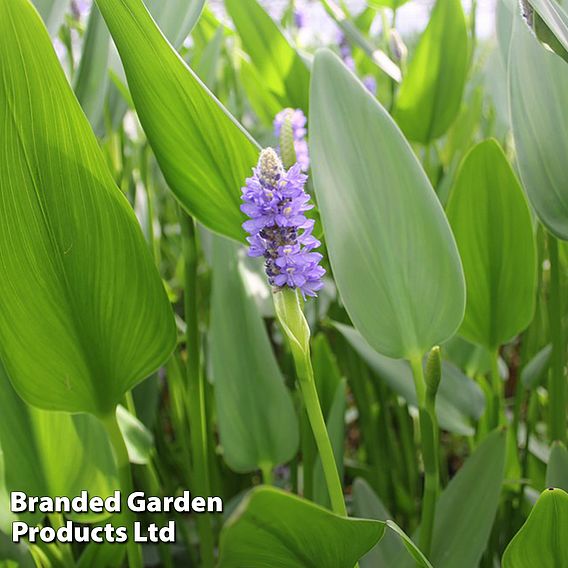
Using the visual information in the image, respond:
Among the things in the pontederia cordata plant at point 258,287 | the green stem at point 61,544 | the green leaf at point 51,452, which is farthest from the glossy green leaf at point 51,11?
the green stem at point 61,544

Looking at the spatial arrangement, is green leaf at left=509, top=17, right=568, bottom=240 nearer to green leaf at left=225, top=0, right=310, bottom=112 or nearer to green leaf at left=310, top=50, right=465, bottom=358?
green leaf at left=310, top=50, right=465, bottom=358

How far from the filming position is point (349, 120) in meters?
0.39

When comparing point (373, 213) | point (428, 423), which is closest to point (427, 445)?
point (428, 423)

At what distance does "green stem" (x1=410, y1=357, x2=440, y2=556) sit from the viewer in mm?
406

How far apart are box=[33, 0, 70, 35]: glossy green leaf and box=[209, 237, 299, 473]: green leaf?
179 millimetres

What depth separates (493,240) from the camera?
53 cm

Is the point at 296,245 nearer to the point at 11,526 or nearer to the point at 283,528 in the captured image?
the point at 283,528

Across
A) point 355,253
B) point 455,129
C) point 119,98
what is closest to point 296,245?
point 355,253

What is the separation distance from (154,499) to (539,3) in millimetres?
426

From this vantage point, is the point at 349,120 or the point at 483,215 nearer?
the point at 349,120

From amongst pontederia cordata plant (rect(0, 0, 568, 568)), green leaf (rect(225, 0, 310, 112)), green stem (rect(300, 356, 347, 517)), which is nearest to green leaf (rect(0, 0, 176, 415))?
pontederia cordata plant (rect(0, 0, 568, 568))

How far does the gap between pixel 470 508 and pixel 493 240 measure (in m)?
0.18

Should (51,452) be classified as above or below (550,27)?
below

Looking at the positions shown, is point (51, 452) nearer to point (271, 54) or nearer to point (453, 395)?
point (453, 395)
